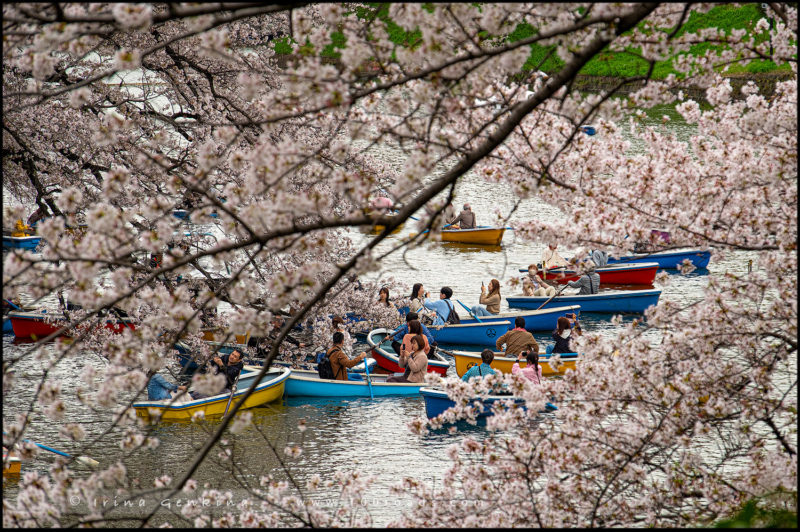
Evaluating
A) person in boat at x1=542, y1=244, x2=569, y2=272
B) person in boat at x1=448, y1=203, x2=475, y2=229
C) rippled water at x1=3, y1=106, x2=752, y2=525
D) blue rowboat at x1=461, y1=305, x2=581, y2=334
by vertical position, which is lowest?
rippled water at x1=3, y1=106, x2=752, y2=525

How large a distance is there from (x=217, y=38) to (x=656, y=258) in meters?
21.4

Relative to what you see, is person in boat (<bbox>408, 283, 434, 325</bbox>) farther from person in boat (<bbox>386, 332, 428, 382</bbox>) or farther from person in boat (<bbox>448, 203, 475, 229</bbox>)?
person in boat (<bbox>448, 203, 475, 229</bbox>)

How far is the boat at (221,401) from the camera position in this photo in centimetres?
1227

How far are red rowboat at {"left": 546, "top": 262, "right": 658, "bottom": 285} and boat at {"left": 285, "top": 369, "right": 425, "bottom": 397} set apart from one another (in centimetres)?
859

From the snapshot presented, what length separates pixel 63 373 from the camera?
15.8 m

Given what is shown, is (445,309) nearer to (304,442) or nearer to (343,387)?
(343,387)

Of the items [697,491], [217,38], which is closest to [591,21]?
[217,38]

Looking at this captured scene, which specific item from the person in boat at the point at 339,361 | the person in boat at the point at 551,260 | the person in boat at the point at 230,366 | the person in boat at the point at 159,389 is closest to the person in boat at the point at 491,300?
the person in boat at the point at 551,260

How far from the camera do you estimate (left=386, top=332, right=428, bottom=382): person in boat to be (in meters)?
14.4

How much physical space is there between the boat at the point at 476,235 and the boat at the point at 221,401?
13.4 meters

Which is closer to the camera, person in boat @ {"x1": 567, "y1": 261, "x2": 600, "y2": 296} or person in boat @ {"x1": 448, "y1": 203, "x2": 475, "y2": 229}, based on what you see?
person in boat @ {"x1": 567, "y1": 261, "x2": 600, "y2": 296}

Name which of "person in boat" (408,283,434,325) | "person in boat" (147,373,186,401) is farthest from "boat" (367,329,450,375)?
"person in boat" (147,373,186,401)

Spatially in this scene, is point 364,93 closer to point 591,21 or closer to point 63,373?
point 591,21

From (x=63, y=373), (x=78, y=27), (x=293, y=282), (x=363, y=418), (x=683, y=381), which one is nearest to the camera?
(x=78, y=27)
